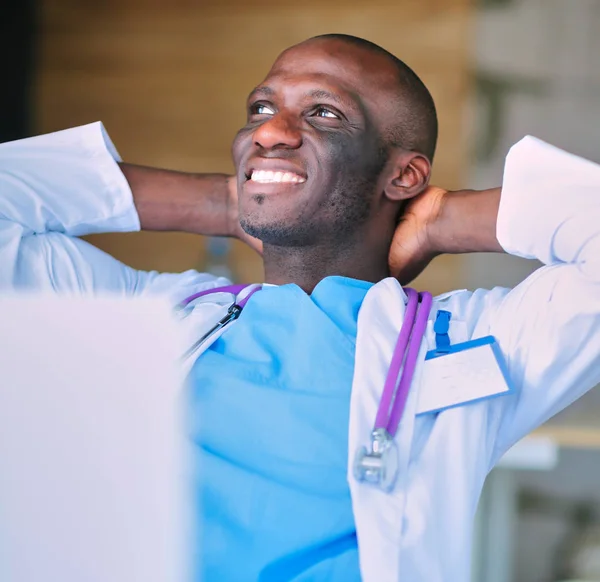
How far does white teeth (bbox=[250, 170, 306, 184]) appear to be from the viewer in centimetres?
145

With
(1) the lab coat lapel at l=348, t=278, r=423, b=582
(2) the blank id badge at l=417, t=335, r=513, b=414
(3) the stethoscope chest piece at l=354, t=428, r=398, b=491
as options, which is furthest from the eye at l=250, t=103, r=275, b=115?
(3) the stethoscope chest piece at l=354, t=428, r=398, b=491

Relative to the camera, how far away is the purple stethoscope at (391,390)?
1100mm

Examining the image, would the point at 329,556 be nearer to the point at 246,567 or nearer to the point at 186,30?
the point at 246,567

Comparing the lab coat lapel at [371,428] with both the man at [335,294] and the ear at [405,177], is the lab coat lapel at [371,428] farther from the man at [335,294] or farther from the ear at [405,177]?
the ear at [405,177]

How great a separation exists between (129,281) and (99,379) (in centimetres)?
120

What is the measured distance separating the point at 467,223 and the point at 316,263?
261mm

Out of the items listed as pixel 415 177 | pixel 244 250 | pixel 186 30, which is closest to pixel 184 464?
pixel 415 177

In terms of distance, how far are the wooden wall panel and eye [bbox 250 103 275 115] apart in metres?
1.47

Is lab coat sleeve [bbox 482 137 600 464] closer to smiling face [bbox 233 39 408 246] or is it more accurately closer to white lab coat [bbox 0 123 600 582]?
white lab coat [bbox 0 123 600 582]

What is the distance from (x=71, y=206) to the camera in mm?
1640

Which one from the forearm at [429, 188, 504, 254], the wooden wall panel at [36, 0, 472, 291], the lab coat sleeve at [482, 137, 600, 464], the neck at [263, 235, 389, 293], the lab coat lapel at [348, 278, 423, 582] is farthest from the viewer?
the wooden wall panel at [36, 0, 472, 291]

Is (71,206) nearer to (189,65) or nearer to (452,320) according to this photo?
(452,320)

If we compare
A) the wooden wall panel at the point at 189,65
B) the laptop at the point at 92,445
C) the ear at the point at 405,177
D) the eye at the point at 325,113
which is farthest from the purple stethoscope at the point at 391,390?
the wooden wall panel at the point at 189,65

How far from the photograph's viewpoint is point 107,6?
3.23 metres
